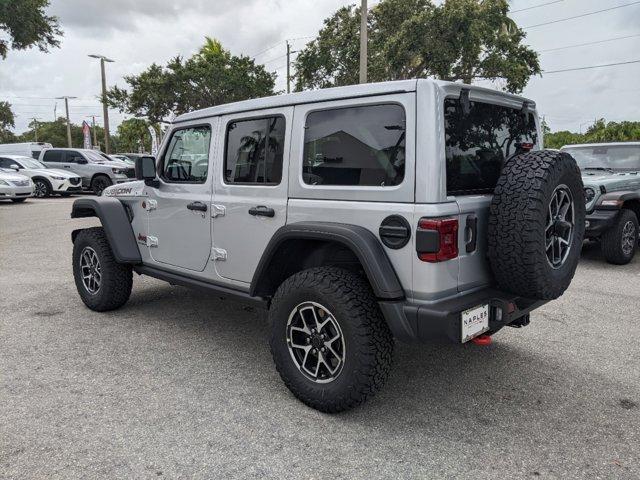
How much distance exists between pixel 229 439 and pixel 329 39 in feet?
82.2

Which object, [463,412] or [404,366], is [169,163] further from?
[463,412]

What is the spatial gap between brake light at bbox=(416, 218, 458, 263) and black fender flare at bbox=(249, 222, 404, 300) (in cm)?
20

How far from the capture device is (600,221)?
6723mm

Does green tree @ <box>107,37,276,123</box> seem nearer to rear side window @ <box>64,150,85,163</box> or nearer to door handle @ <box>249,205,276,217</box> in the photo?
rear side window @ <box>64,150,85,163</box>

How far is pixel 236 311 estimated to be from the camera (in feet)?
15.7

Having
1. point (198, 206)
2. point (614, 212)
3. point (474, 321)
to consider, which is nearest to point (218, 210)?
point (198, 206)

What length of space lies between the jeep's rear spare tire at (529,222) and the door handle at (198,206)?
6.74ft

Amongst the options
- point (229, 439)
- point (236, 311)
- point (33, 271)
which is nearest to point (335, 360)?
point (229, 439)

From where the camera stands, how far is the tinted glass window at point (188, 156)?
12.4 feet

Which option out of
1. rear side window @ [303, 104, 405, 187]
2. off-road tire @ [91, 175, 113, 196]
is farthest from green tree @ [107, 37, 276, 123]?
rear side window @ [303, 104, 405, 187]

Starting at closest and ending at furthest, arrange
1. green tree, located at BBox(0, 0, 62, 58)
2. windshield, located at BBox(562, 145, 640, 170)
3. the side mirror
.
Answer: the side mirror, windshield, located at BBox(562, 145, 640, 170), green tree, located at BBox(0, 0, 62, 58)

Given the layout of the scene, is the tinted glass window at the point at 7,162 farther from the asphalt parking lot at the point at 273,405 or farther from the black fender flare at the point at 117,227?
the black fender flare at the point at 117,227

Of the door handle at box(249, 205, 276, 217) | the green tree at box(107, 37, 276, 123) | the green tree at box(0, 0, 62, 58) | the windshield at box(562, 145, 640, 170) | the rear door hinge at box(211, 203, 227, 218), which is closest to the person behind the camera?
the door handle at box(249, 205, 276, 217)

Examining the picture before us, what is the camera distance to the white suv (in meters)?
17.0
